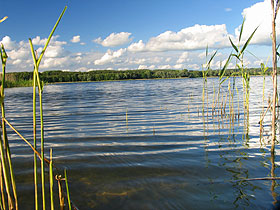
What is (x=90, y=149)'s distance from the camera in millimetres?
4543

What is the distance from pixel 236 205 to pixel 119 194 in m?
1.29

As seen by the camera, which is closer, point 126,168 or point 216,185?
point 216,185

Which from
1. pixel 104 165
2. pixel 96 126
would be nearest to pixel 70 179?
pixel 104 165

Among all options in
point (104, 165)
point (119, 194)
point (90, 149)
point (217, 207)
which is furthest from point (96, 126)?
point (217, 207)

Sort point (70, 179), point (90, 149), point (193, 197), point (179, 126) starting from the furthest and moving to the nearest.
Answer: point (179, 126), point (90, 149), point (70, 179), point (193, 197)

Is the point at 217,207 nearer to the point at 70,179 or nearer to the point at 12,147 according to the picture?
the point at 70,179

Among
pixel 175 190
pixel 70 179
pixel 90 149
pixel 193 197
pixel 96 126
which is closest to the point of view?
pixel 193 197

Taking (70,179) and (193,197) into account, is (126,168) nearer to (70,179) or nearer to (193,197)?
(70,179)

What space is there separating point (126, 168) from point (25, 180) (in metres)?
1.43

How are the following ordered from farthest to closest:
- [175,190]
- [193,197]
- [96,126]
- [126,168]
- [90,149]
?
1. [96,126]
2. [90,149]
3. [126,168]
4. [175,190]
5. [193,197]

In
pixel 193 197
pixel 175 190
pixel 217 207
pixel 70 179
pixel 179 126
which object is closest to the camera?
pixel 217 207

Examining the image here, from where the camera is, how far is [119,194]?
268cm

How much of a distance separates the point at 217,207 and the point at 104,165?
1898mm

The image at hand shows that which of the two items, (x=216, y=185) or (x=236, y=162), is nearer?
(x=216, y=185)
